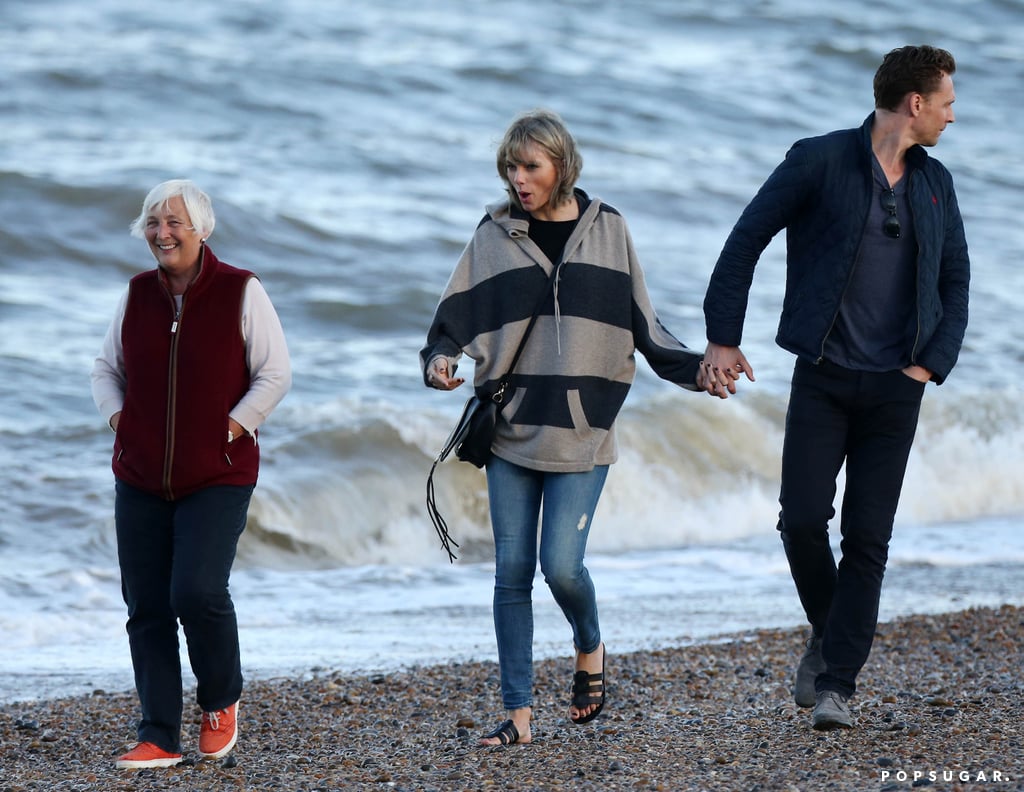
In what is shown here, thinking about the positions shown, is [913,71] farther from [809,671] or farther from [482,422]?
[809,671]

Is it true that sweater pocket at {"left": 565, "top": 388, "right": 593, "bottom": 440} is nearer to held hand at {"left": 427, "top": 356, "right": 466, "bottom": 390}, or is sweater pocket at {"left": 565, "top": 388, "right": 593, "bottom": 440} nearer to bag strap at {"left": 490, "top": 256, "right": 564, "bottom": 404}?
bag strap at {"left": 490, "top": 256, "right": 564, "bottom": 404}

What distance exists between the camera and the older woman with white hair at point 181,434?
13.8 feet

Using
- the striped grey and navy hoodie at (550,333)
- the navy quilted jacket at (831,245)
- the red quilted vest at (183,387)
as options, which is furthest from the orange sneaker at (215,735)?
the navy quilted jacket at (831,245)

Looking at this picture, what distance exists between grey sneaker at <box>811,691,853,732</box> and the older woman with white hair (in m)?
1.81

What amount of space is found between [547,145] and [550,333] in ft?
1.81

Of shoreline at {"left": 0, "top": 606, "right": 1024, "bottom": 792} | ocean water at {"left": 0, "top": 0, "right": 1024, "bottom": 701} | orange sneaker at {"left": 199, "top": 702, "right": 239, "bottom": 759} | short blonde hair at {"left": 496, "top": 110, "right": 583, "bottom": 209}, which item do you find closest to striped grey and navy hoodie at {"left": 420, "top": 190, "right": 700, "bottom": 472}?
short blonde hair at {"left": 496, "top": 110, "right": 583, "bottom": 209}

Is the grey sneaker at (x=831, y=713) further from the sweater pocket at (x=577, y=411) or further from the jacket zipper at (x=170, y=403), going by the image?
the jacket zipper at (x=170, y=403)

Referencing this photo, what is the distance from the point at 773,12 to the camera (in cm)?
2786

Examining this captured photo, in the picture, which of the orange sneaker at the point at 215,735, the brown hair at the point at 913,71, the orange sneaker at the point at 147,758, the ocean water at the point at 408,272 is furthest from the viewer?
the ocean water at the point at 408,272

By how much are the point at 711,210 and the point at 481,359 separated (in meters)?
13.7

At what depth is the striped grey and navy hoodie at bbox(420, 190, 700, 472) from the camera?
4.22m

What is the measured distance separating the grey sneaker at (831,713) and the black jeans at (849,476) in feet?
0.09

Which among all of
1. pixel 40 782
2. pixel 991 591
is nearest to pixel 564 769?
pixel 40 782

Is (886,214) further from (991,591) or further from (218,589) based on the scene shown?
(991,591)
